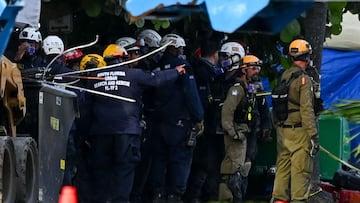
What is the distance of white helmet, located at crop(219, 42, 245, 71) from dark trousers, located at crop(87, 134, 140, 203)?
7.39 ft

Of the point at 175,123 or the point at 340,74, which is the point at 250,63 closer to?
the point at 175,123

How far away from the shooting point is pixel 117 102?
12.6 m

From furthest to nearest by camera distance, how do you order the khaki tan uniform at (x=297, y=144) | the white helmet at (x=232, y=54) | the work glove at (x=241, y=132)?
1. the white helmet at (x=232, y=54)
2. the work glove at (x=241, y=132)
3. the khaki tan uniform at (x=297, y=144)

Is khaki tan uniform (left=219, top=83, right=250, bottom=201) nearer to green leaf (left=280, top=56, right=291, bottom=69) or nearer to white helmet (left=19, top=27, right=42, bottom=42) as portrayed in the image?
green leaf (left=280, top=56, right=291, bottom=69)

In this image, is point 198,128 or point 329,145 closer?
point 198,128

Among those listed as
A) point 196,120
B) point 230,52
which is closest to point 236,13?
point 196,120

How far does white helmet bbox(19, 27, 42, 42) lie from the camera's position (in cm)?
1225

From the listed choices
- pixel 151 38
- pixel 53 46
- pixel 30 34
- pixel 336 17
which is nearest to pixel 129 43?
pixel 151 38

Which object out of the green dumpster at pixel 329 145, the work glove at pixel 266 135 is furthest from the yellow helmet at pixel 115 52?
the green dumpster at pixel 329 145

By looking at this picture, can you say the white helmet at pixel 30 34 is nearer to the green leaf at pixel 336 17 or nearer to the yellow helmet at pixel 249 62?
the yellow helmet at pixel 249 62

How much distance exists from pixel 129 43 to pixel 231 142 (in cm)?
184

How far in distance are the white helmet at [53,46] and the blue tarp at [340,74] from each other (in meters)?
6.50

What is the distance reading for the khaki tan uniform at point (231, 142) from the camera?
13.9 metres

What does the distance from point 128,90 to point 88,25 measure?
2.94m
